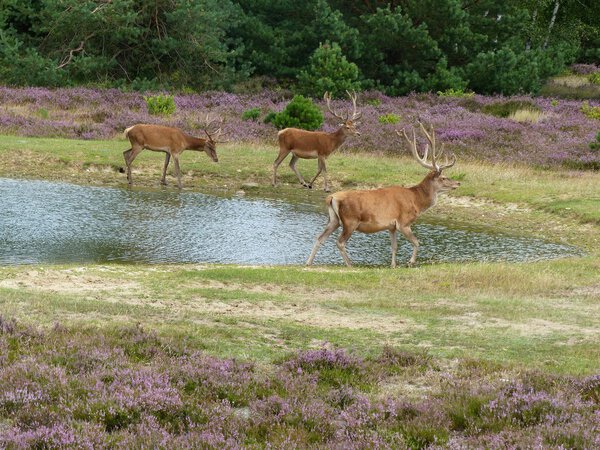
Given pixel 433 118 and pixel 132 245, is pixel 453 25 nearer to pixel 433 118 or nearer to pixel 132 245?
pixel 433 118

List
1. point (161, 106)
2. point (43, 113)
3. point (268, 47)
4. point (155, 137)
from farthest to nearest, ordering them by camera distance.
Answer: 1. point (268, 47)
2. point (161, 106)
3. point (43, 113)
4. point (155, 137)

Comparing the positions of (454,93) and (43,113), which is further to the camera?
(454,93)

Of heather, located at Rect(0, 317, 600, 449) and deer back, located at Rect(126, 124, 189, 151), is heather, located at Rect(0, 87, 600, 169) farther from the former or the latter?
heather, located at Rect(0, 317, 600, 449)

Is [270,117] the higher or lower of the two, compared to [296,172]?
higher

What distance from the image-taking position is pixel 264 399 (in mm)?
6555

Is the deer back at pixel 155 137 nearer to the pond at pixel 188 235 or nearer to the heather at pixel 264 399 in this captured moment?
the pond at pixel 188 235

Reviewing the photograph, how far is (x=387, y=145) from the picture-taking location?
2814cm

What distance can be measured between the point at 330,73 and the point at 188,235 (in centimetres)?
2144

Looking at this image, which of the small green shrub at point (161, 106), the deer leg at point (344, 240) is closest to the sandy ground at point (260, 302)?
the deer leg at point (344, 240)

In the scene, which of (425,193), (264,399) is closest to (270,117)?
(425,193)

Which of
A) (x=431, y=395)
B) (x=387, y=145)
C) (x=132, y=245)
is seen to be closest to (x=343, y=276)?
(x=132, y=245)

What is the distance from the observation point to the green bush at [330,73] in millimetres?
35906

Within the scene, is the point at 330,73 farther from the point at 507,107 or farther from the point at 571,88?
the point at 571,88

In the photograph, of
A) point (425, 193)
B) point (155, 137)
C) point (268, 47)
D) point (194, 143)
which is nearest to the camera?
point (425, 193)
